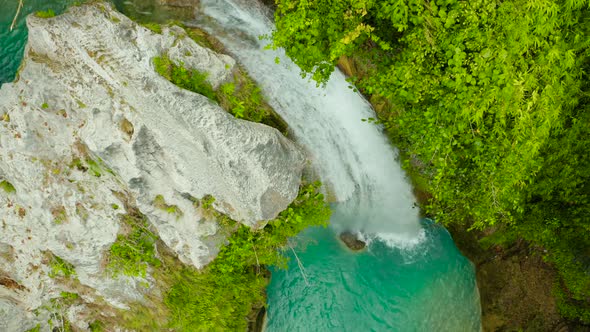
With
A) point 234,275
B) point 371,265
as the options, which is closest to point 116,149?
point 234,275

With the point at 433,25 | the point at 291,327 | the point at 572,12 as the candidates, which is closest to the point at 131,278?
the point at 291,327

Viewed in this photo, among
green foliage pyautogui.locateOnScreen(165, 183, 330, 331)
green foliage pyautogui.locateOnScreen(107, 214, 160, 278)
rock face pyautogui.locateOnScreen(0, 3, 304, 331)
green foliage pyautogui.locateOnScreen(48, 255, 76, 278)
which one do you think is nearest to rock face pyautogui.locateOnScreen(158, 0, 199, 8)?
rock face pyautogui.locateOnScreen(0, 3, 304, 331)

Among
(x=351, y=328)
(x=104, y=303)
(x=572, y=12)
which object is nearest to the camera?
(x=572, y=12)

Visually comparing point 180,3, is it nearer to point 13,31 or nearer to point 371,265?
point 13,31

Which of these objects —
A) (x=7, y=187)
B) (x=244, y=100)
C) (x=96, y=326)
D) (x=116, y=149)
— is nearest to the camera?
(x=116, y=149)

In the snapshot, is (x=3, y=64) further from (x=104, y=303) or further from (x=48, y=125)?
(x=104, y=303)

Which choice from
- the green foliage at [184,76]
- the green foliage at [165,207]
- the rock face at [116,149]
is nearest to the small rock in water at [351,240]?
the rock face at [116,149]

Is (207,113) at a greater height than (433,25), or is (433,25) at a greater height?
(433,25)

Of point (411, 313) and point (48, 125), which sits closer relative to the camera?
point (48, 125)
